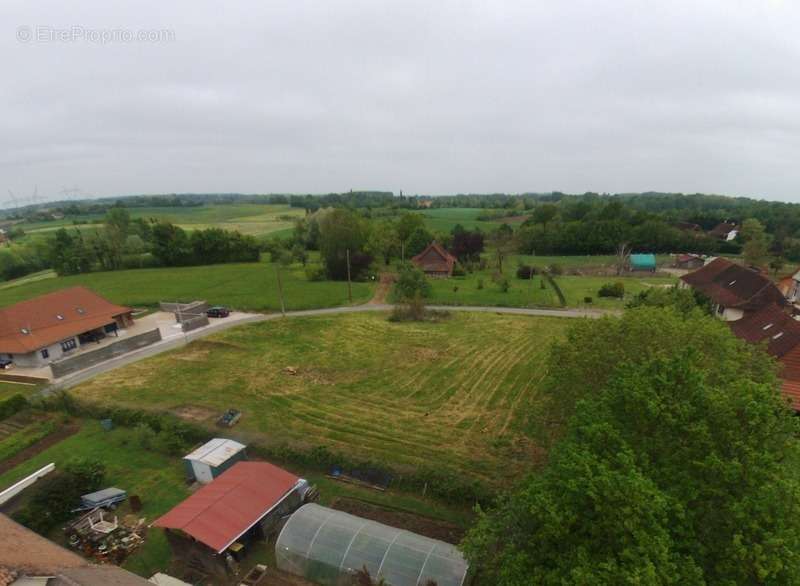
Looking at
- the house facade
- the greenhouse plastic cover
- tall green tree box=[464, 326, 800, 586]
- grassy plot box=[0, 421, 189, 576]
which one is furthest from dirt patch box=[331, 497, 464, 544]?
the house facade

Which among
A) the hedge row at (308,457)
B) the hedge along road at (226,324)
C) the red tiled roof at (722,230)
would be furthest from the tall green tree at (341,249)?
the red tiled roof at (722,230)

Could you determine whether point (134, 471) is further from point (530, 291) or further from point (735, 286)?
point (735, 286)

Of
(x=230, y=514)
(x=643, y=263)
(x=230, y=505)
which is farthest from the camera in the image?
(x=643, y=263)

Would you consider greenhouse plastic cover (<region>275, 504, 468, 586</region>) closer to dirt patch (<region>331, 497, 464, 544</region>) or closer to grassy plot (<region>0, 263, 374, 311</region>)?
dirt patch (<region>331, 497, 464, 544</region>)

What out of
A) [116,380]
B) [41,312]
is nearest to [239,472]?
[116,380]

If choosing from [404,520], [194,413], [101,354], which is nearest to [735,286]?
[404,520]

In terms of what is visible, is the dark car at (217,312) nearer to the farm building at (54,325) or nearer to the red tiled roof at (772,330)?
the farm building at (54,325)

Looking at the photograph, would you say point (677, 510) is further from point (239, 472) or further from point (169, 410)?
point (169, 410)
